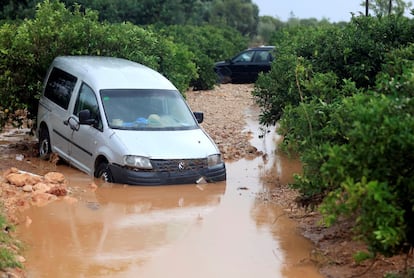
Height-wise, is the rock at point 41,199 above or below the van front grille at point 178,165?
below

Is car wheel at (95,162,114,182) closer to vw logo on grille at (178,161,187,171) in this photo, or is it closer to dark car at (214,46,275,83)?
vw logo on grille at (178,161,187,171)

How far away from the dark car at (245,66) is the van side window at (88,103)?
16599mm

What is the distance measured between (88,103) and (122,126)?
936mm

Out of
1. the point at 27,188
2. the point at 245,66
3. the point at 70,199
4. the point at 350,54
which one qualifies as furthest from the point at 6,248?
the point at 245,66

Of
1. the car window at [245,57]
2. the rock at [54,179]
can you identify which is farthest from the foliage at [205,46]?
the rock at [54,179]

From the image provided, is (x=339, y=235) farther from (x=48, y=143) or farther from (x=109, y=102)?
(x=48, y=143)

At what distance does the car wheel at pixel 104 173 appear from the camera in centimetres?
1086

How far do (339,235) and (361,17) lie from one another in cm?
464

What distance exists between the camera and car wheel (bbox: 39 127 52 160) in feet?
42.6

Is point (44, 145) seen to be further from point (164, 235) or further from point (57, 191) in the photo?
point (164, 235)

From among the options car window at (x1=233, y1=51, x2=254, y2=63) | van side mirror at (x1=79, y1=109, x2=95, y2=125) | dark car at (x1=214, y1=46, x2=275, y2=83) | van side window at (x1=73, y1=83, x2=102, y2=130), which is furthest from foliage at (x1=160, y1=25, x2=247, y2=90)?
van side mirror at (x1=79, y1=109, x2=95, y2=125)

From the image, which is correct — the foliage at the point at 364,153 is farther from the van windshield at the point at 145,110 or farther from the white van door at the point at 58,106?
the white van door at the point at 58,106

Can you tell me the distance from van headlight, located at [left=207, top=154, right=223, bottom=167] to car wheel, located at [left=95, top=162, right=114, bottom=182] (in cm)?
142

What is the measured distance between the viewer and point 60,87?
12.8m
